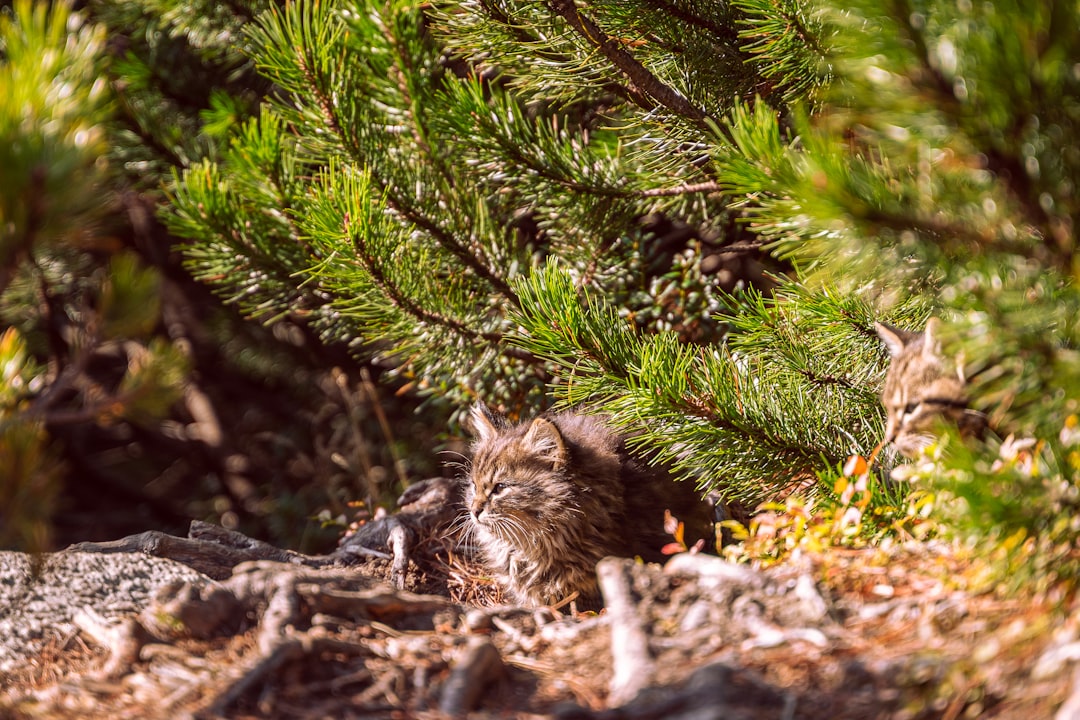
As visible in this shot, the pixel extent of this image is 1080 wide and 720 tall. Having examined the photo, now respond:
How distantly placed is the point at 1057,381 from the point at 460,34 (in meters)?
2.45

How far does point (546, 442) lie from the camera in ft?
12.5

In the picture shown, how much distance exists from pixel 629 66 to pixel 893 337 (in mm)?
1243

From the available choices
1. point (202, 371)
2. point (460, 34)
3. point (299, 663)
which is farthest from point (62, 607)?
point (202, 371)

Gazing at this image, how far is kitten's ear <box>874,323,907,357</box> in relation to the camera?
9.04 feet

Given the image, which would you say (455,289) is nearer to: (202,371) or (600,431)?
(600,431)

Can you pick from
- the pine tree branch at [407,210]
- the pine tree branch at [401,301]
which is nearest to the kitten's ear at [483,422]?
the pine tree branch at [401,301]

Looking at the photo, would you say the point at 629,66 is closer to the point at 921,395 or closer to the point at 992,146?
the point at 921,395

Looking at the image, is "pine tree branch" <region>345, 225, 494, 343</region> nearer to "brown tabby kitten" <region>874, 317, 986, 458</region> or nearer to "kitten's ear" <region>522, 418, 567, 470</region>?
"kitten's ear" <region>522, 418, 567, 470</region>

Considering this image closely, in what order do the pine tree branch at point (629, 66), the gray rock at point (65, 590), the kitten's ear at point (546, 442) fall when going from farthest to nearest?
the kitten's ear at point (546, 442)
the pine tree branch at point (629, 66)
the gray rock at point (65, 590)

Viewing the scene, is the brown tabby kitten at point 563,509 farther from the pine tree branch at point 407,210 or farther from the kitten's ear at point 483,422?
the pine tree branch at point 407,210

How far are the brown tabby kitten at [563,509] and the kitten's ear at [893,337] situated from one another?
1320 millimetres

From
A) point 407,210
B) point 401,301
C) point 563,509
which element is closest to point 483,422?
point 563,509

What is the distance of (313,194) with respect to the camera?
11.1 ft

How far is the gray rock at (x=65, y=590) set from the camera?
9.00ft
